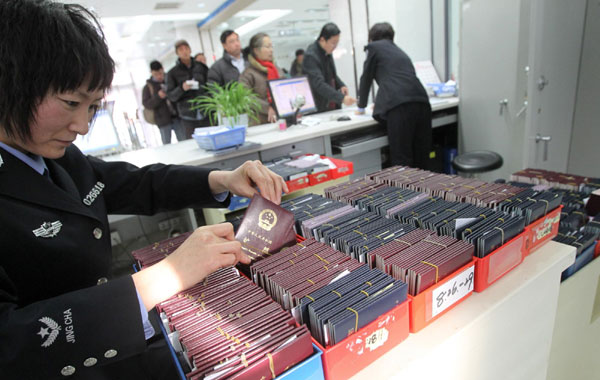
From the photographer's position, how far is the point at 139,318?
63 cm

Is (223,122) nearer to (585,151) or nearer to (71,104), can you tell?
(71,104)

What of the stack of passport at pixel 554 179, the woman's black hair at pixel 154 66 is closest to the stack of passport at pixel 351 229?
the stack of passport at pixel 554 179

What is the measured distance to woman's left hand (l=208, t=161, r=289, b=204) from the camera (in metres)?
1.04

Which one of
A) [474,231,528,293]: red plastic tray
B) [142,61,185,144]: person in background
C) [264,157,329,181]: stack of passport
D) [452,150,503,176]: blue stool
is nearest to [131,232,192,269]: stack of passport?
[474,231,528,293]: red plastic tray

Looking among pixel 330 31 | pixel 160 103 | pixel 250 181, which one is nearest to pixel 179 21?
pixel 160 103

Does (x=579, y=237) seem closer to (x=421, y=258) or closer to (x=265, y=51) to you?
(x=421, y=258)

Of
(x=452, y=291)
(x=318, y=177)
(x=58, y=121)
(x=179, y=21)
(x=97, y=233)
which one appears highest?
(x=179, y=21)

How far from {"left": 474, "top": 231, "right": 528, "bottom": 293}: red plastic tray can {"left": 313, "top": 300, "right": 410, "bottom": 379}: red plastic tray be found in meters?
0.25

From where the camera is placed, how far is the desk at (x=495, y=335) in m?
0.73

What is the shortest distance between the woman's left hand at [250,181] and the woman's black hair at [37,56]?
1.55 feet

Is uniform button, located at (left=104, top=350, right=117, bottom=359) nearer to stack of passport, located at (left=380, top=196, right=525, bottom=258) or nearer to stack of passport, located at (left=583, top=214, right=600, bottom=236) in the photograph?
→ stack of passport, located at (left=380, top=196, right=525, bottom=258)

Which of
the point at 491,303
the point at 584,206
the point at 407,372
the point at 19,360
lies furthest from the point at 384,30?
the point at 19,360

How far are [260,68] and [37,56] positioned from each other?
10.5ft

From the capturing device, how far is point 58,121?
72cm
